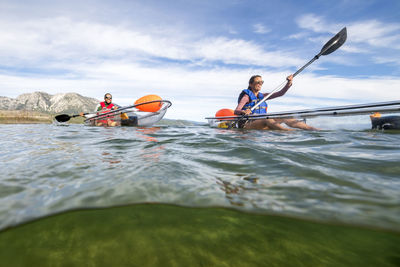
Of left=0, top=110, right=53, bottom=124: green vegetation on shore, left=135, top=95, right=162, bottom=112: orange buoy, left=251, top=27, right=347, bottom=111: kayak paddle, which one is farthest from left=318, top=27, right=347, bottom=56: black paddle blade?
left=0, top=110, right=53, bottom=124: green vegetation on shore

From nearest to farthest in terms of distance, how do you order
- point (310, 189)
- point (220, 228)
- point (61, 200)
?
point (220, 228) → point (61, 200) → point (310, 189)

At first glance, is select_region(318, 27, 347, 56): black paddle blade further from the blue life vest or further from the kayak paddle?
the blue life vest

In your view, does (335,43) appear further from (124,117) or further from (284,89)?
(124,117)

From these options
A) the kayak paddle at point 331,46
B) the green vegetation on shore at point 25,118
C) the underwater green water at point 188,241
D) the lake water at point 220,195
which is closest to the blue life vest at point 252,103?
the kayak paddle at point 331,46

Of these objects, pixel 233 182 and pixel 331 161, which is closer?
pixel 233 182

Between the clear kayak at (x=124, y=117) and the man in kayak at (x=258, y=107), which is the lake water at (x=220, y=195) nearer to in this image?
the man in kayak at (x=258, y=107)

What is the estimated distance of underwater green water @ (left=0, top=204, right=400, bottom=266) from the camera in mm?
952

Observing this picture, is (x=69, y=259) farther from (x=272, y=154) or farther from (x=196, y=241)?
(x=272, y=154)

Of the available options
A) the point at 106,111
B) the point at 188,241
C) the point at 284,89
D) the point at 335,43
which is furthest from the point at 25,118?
the point at 188,241

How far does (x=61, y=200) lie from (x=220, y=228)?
4.01ft

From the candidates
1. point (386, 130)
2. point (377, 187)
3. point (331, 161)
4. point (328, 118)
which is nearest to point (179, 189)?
point (377, 187)

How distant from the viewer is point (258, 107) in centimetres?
866

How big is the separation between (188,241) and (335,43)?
10286 millimetres

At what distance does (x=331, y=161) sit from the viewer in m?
2.66
